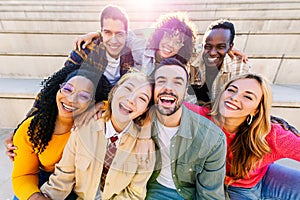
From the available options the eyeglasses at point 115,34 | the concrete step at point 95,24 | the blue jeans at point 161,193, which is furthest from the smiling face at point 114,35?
the concrete step at point 95,24

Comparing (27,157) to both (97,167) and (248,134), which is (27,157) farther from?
(248,134)

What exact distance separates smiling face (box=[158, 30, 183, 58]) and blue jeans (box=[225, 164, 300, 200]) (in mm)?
611

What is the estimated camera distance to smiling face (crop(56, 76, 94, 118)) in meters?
0.63

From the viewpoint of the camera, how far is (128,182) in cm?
65

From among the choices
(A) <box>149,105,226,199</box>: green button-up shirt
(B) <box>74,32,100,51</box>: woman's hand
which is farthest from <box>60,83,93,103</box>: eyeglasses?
(B) <box>74,32,100,51</box>: woman's hand

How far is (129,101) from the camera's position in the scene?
1.91 feet

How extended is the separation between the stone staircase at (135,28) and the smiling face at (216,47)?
1.90ft

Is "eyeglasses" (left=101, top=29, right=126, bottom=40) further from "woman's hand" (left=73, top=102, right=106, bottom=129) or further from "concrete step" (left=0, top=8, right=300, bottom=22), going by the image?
"concrete step" (left=0, top=8, right=300, bottom=22)

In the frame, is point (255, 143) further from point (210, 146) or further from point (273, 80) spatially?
point (273, 80)

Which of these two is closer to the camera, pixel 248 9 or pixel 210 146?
pixel 210 146

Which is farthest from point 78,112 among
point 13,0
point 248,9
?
point 13,0

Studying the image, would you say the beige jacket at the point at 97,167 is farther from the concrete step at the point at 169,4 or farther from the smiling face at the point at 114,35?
the concrete step at the point at 169,4

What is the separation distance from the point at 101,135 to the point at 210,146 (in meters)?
0.37

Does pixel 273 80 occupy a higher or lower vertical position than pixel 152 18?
lower
